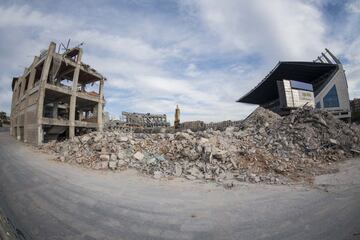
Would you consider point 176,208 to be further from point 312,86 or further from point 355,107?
point 355,107

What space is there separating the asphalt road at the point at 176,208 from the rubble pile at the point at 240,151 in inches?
Answer: 38.1

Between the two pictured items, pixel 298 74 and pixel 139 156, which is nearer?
pixel 139 156

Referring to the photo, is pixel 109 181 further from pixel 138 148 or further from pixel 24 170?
pixel 24 170

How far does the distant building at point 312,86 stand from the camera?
22.5 m

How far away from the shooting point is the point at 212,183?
6402mm

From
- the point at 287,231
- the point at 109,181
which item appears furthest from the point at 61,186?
the point at 287,231

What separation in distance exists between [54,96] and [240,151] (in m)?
20.6

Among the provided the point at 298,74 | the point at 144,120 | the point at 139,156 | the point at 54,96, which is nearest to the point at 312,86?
the point at 298,74

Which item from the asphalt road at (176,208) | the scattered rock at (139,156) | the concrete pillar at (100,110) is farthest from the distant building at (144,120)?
the asphalt road at (176,208)

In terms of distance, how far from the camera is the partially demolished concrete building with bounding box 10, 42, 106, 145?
1725 centimetres

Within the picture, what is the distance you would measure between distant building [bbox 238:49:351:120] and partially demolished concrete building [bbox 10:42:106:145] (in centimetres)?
2277

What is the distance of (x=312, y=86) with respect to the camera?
28766mm

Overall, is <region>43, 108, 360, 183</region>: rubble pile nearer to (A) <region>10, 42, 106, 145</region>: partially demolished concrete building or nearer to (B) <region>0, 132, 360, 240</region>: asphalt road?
(B) <region>0, 132, 360, 240</region>: asphalt road

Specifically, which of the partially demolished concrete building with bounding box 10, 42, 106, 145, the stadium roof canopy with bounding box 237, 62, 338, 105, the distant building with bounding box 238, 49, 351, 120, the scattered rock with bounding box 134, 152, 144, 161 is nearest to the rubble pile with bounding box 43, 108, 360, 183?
the scattered rock with bounding box 134, 152, 144, 161
